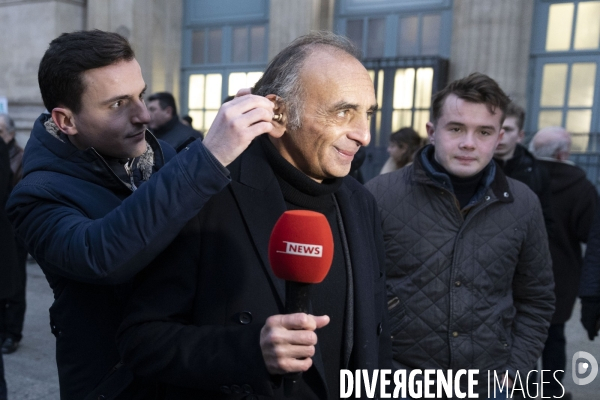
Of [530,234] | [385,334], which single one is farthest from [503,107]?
[385,334]

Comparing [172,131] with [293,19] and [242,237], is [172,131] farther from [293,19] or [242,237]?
[242,237]

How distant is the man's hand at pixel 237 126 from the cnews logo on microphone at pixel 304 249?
30 centimetres

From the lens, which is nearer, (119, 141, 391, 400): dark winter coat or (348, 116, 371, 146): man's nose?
(119, 141, 391, 400): dark winter coat

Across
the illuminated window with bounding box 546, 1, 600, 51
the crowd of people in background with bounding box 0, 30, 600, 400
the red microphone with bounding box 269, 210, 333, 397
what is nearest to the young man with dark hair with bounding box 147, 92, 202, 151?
the crowd of people in background with bounding box 0, 30, 600, 400

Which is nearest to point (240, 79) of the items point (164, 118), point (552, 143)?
point (164, 118)

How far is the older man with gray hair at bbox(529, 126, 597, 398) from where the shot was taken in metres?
4.66

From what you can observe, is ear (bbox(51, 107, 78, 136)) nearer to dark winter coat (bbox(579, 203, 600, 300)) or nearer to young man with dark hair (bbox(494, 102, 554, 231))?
dark winter coat (bbox(579, 203, 600, 300))

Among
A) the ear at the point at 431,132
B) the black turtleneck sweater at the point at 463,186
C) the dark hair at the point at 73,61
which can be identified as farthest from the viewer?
the ear at the point at 431,132

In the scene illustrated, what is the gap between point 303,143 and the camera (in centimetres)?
179

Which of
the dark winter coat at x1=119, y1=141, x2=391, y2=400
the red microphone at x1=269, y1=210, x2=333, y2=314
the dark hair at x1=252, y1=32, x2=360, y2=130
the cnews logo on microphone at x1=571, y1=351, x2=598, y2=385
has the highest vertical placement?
the dark hair at x1=252, y1=32, x2=360, y2=130

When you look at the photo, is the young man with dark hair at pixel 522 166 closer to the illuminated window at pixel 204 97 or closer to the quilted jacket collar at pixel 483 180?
the quilted jacket collar at pixel 483 180

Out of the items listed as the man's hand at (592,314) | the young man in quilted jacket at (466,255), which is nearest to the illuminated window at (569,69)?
the man's hand at (592,314)

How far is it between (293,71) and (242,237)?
51 centimetres

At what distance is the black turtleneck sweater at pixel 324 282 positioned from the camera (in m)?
1.80
